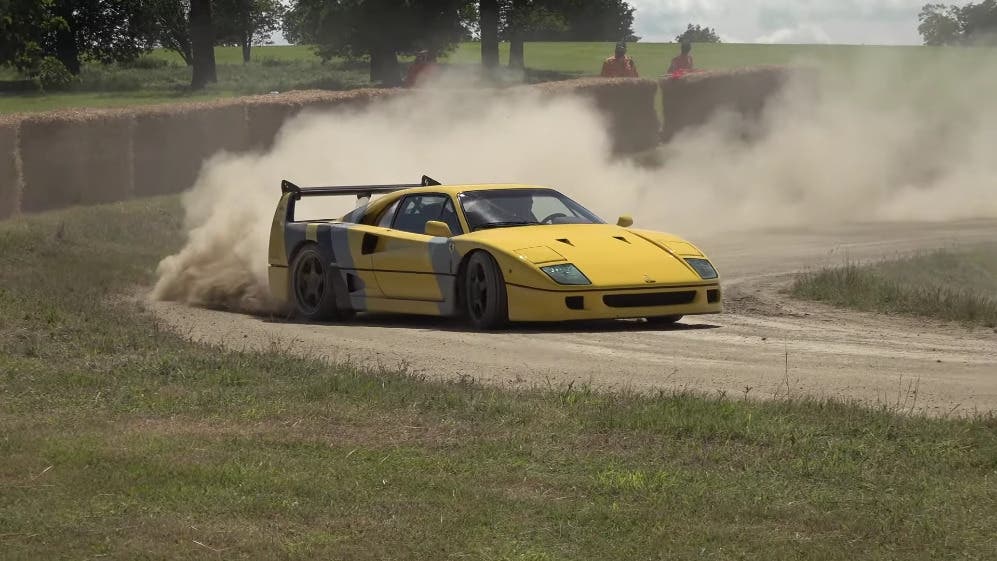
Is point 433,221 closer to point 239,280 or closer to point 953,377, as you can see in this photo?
point 239,280

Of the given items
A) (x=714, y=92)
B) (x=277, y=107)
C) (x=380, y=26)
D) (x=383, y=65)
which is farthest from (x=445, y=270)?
(x=383, y=65)

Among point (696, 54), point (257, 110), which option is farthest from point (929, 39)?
point (257, 110)

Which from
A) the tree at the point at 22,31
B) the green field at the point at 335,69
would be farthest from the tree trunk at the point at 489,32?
the tree at the point at 22,31

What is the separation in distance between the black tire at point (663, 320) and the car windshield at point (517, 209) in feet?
3.75

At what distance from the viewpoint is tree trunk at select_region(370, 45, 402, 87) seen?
178 ft

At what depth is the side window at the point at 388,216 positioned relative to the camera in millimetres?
14047

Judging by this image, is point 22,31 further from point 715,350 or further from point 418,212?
point 715,350

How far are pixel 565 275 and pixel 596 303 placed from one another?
1.06 feet

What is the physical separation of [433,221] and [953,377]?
5.01 m

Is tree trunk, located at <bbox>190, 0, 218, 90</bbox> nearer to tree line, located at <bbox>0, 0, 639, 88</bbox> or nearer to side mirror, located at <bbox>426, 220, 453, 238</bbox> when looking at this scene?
tree line, located at <bbox>0, 0, 639, 88</bbox>

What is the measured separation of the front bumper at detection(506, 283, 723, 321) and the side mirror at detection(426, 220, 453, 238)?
89cm

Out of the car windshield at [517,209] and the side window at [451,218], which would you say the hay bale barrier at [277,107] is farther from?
the side window at [451,218]

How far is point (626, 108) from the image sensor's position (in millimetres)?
31297

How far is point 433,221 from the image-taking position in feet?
43.2
